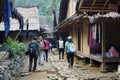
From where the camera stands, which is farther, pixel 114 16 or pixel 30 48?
pixel 30 48

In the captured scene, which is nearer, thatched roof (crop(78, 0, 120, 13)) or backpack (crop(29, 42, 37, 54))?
backpack (crop(29, 42, 37, 54))

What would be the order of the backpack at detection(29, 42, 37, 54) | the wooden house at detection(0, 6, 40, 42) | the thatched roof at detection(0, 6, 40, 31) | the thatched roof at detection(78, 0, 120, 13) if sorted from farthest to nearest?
the thatched roof at detection(0, 6, 40, 31)
the wooden house at detection(0, 6, 40, 42)
the thatched roof at detection(78, 0, 120, 13)
the backpack at detection(29, 42, 37, 54)

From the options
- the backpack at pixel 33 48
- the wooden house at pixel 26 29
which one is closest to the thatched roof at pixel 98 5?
the backpack at pixel 33 48

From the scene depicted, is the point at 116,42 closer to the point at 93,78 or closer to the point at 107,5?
the point at 107,5

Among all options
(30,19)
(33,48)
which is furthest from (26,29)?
(33,48)

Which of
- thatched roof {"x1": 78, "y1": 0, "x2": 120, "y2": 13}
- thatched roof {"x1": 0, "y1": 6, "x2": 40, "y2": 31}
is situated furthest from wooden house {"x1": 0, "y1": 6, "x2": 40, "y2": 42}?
thatched roof {"x1": 78, "y1": 0, "x2": 120, "y2": 13}

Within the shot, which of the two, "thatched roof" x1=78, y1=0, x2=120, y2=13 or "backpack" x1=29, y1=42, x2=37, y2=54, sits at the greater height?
"thatched roof" x1=78, y1=0, x2=120, y2=13

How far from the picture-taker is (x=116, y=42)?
14375 mm

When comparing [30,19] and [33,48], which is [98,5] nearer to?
[33,48]

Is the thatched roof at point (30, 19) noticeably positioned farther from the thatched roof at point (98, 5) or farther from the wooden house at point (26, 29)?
the thatched roof at point (98, 5)

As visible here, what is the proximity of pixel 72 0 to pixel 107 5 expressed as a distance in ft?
29.2

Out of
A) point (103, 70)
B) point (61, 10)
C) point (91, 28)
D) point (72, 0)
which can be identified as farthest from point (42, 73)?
point (61, 10)

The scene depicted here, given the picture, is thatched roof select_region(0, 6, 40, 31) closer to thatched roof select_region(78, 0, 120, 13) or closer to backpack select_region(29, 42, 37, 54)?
backpack select_region(29, 42, 37, 54)

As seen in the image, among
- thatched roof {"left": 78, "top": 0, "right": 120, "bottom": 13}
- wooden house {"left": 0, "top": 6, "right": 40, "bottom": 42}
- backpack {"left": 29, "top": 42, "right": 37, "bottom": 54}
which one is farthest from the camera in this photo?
wooden house {"left": 0, "top": 6, "right": 40, "bottom": 42}
